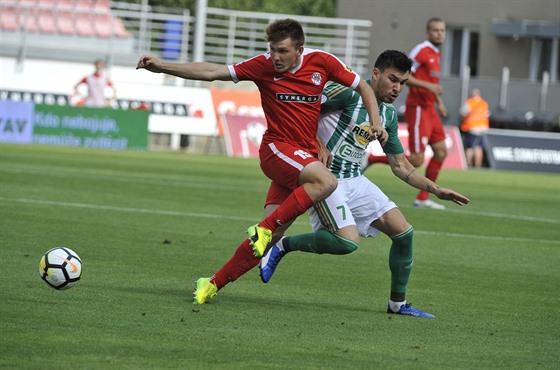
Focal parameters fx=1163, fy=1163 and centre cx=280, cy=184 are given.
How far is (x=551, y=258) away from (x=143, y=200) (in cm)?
579

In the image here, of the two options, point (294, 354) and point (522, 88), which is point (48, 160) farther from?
point (522, 88)

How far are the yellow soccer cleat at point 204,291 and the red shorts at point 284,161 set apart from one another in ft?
2.95

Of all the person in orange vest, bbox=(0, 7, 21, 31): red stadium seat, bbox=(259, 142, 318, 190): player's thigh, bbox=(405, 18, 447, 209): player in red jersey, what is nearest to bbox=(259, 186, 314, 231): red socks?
bbox=(259, 142, 318, 190): player's thigh

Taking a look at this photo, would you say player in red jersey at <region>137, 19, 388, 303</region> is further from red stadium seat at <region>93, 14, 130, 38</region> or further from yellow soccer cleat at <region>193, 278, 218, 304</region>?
red stadium seat at <region>93, 14, 130, 38</region>

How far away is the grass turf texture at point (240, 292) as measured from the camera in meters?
6.27

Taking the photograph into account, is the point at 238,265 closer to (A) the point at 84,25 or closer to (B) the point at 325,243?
(B) the point at 325,243

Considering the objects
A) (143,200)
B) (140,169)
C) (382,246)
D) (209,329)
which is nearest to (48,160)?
(140,169)

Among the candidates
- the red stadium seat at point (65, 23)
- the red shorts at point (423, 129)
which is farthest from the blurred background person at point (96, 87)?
the red shorts at point (423, 129)

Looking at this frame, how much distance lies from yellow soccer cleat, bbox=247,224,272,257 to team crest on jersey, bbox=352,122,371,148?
119 cm

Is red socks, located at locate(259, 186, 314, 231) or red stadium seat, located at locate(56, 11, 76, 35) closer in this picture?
red socks, located at locate(259, 186, 314, 231)

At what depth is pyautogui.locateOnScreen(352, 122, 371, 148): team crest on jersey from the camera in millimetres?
8352

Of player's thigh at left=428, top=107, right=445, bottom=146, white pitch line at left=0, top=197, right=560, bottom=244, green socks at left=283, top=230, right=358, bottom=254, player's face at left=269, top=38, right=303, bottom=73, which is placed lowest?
white pitch line at left=0, top=197, right=560, bottom=244

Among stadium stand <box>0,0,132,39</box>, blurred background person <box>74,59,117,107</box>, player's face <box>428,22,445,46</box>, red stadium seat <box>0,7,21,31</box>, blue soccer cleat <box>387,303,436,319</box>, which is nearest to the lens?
blue soccer cleat <box>387,303,436,319</box>

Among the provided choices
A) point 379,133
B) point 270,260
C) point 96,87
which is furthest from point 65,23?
point 379,133
